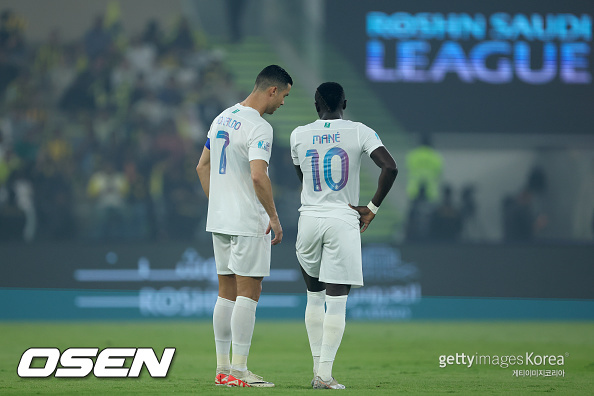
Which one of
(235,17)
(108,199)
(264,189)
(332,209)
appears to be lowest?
(108,199)

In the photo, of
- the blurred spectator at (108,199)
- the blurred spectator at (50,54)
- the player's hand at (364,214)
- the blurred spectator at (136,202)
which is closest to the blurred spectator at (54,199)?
the blurred spectator at (108,199)

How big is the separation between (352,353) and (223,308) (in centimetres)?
297

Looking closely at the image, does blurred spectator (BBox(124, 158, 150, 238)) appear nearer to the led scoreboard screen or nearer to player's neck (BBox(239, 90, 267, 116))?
the led scoreboard screen

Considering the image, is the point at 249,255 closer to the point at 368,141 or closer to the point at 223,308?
the point at 223,308

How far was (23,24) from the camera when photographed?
1565cm

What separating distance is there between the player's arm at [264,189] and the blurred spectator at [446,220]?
8.41 m

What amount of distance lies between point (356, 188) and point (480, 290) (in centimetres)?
774

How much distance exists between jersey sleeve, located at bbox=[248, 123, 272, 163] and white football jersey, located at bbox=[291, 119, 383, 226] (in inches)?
8.5

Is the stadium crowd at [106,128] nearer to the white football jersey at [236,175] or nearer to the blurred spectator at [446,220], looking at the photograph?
the blurred spectator at [446,220]

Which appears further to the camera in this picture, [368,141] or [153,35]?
[153,35]

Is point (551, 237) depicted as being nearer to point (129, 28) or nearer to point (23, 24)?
point (129, 28)

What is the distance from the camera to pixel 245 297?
6219mm

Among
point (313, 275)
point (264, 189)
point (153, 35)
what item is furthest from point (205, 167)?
point (153, 35)

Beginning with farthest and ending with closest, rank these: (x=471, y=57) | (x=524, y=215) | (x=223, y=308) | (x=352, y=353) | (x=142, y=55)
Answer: (x=142, y=55), (x=524, y=215), (x=471, y=57), (x=352, y=353), (x=223, y=308)
